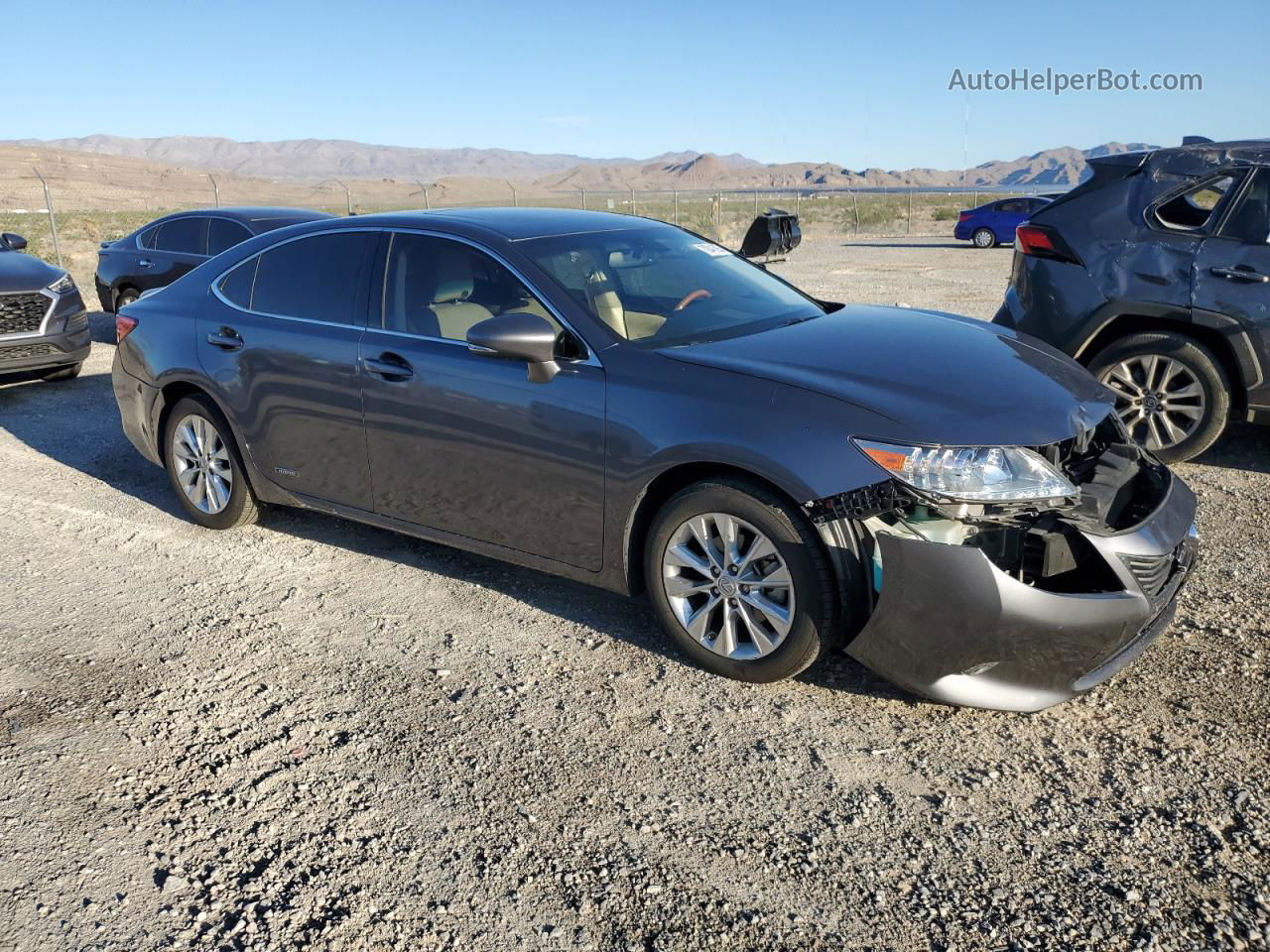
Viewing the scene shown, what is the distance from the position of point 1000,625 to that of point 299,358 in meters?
3.44

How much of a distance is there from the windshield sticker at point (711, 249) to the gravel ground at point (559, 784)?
5.94 ft

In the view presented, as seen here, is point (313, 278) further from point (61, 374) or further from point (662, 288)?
point (61, 374)

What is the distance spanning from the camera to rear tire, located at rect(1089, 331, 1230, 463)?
6.11 m

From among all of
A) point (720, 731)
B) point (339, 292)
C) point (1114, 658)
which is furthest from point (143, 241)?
point (1114, 658)

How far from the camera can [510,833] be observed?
3.01 metres

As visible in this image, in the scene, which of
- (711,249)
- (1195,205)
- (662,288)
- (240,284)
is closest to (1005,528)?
(662,288)

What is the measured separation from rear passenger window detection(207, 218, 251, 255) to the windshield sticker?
307 inches

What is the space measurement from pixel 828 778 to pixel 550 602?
179cm

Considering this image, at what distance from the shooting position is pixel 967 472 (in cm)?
334

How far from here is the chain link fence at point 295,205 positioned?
1330 inches

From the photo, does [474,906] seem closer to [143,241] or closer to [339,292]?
[339,292]

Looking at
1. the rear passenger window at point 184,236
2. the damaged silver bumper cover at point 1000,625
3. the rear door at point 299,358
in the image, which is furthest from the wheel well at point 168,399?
the rear passenger window at point 184,236

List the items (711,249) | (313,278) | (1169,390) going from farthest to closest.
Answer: (1169,390) → (711,249) → (313,278)

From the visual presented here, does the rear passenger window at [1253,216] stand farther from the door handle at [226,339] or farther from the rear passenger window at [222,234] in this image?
the rear passenger window at [222,234]
